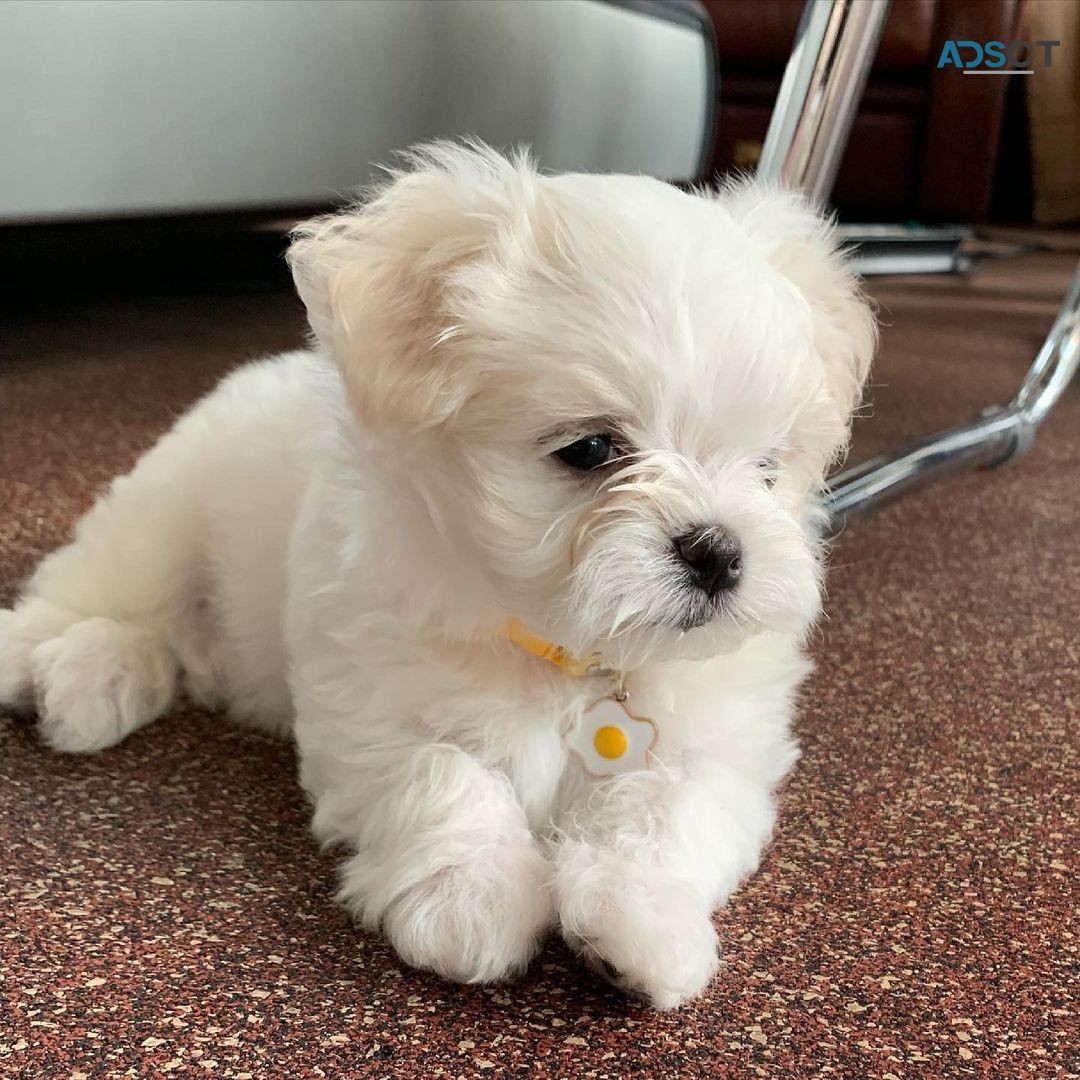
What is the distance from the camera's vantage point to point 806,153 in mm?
1693

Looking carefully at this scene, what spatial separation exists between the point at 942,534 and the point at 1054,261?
427cm

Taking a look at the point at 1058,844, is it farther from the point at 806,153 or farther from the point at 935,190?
the point at 935,190

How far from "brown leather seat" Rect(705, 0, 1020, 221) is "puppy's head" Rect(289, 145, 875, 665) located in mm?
3763

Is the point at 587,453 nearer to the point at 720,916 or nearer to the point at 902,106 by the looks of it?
the point at 720,916

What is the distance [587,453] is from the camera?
946 millimetres

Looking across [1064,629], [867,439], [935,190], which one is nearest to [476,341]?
[1064,629]

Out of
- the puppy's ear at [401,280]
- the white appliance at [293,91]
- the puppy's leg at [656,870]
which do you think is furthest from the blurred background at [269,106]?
the puppy's leg at [656,870]

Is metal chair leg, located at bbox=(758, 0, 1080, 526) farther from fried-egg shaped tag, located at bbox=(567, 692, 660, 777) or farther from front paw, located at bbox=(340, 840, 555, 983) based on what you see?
front paw, located at bbox=(340, 840, 555, 983)

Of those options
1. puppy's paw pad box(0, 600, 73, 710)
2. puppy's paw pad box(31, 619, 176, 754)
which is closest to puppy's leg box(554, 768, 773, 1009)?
puppy's paw pad box(31, 619, 176, 754)

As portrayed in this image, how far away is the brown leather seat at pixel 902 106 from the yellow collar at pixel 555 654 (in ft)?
12.6

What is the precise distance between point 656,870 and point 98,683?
64 cm

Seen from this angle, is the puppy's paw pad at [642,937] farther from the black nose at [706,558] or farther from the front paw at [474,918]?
the black nose at [706,558]

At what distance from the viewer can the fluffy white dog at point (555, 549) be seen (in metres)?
0.90

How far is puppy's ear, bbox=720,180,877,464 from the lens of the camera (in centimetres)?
113
